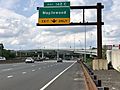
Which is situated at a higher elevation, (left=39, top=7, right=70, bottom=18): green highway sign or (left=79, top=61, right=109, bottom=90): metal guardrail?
(left=39, top=7, right=70, bottom=18): green highway sign

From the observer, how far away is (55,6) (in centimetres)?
4912

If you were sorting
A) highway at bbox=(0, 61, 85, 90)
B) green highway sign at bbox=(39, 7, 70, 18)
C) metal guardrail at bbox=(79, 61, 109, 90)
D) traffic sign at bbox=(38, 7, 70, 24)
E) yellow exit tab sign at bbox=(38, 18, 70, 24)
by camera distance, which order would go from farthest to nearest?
green highway sign at bbox=(39, 7, 70, 18), traffic sign at bbox=(38, 7, 70, 24), yellow exit tab sign at bbox=(38, 18, 70, 24), highway at bbox=(0, 61, 85, 90), metal guardrail at bbox=(79, 61, 109, 90)

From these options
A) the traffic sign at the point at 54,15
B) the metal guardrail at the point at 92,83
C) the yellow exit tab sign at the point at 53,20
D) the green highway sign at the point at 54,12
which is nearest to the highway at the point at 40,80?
the metal guardrail at the point at 92,83

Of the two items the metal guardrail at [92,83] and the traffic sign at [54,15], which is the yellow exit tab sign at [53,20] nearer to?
the traffic sign at [54,15]

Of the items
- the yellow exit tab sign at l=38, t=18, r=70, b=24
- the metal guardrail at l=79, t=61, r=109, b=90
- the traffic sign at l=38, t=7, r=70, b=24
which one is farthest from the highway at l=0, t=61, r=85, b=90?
the traffic sign at l=38, t=7, r=70, b=24

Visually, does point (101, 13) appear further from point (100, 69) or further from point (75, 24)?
point (100, 69)

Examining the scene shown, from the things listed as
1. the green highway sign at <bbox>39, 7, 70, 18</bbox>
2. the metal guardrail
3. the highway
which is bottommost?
the highway

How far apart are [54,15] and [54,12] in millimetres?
380

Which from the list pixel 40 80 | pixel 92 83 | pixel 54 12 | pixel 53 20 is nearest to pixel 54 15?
pixel 54 12

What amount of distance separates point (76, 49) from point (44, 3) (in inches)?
5031

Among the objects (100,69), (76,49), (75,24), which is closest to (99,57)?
(100,69)

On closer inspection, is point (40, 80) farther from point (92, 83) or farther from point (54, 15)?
point (54, 15)

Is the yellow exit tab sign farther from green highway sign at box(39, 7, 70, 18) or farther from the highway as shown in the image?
the highway

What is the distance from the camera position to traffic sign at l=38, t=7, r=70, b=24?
1923 inches
